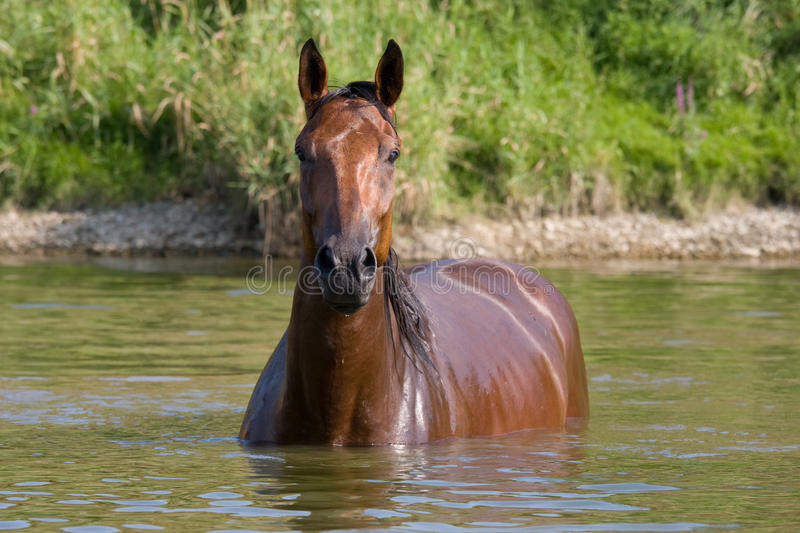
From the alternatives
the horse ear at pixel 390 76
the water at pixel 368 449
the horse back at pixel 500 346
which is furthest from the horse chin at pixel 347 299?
the horse back at pixel 500 346

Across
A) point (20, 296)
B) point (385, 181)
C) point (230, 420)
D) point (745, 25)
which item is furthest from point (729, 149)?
point (385, 181)

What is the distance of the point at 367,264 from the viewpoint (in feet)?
13.9

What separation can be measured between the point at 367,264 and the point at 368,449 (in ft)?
3.21

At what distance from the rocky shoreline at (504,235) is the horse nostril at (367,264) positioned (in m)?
10.4

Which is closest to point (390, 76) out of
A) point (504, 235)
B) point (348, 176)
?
point (348, 176)

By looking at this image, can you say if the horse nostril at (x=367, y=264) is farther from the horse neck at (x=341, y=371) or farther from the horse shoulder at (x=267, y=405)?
the horse shoulder at (x=267, y=405)

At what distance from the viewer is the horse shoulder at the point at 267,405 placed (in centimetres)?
510

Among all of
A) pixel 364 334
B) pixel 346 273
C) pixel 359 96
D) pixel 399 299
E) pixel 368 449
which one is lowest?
pixel 368 449

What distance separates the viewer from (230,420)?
6211 millimetres

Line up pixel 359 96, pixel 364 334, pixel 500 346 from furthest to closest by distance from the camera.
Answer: pixel 500 346
pixel 359 96
pixel 364 334

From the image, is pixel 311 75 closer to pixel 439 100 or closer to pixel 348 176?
pixel 348 176

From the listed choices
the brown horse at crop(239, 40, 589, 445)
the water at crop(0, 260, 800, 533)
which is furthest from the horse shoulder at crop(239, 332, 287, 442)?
the water at crop(0, 260, 800, 533)

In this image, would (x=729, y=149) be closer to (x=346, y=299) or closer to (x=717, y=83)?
(x=717, y=83)

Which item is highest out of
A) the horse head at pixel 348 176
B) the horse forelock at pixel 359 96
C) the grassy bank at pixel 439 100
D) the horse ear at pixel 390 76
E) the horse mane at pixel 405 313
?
the grassy bank at pixel 439 100
